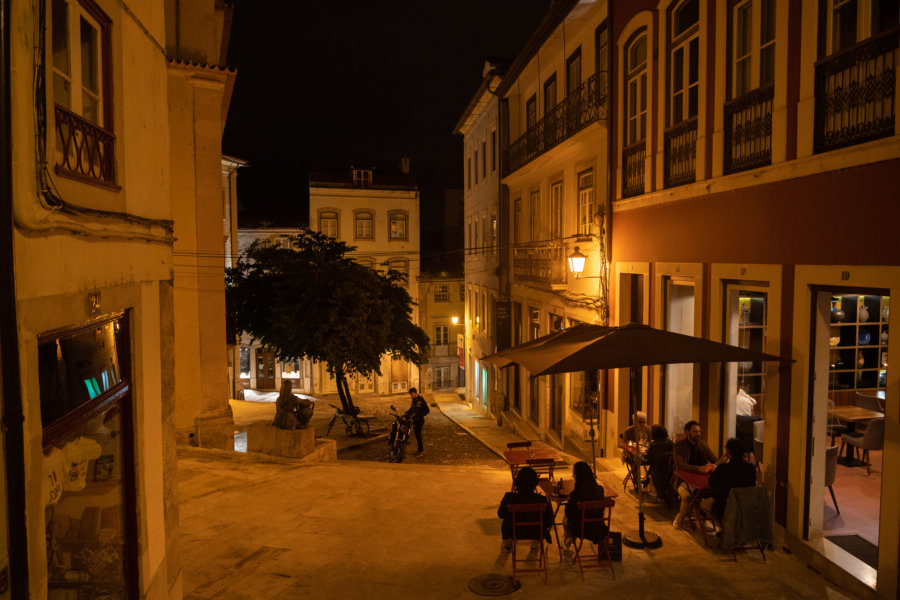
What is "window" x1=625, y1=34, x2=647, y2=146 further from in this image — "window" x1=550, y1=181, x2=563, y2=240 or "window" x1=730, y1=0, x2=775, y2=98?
"window" x1=550, y1=181, x2=563, y2=240

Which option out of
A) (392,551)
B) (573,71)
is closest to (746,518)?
(392,551)

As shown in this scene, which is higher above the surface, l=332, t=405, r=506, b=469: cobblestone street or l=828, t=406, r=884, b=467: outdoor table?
l=828, t=406, r=884, b=467: outdoor table

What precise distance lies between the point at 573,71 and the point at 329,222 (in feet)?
80.9

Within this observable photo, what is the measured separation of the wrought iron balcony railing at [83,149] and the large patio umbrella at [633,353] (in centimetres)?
413

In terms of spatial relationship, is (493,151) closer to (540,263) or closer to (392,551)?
(540,263)

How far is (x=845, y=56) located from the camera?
6.14 metres

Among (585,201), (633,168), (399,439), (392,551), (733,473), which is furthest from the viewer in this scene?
(399,439)

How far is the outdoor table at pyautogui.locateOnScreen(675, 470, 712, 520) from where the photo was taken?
7.07 metres

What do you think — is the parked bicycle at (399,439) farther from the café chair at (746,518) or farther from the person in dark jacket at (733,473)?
the café chair at (746,518)

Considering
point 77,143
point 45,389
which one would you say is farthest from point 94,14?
point 45,389

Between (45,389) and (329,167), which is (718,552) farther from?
→ (329,167)

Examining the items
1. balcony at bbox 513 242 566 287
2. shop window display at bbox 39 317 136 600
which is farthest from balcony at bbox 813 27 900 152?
balcony at bbox 513 242 566 287

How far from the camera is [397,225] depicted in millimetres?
38719

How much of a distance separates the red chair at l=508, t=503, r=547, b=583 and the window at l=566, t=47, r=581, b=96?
428 inches
